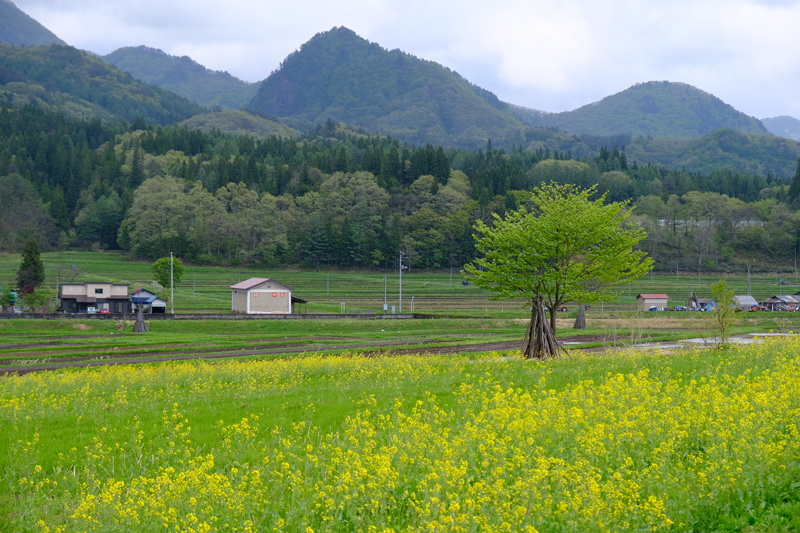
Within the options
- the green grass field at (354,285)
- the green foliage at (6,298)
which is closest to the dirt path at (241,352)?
the green grass field at (354,285)

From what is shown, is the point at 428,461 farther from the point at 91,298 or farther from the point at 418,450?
the point at 91,298

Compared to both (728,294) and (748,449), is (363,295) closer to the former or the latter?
(728,294)

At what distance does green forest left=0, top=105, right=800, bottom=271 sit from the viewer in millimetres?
137625

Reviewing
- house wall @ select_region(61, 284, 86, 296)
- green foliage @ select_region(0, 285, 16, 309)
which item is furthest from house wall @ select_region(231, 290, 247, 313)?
green foliage @ select_region(0, 285, 16, 309)

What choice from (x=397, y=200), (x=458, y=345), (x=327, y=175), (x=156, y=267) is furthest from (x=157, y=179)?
(x=458, y=345)

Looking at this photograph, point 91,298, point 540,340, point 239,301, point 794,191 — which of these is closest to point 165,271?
point 91,298

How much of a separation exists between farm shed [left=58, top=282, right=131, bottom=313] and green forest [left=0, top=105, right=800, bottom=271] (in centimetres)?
5460

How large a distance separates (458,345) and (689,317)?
41.8 metres

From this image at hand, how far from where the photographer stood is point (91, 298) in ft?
260

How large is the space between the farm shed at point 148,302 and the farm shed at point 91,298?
91 centimetres

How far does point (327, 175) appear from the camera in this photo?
170 m

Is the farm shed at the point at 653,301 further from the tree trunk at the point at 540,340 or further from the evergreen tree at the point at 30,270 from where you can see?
the evergreen tree at the point at 30,270

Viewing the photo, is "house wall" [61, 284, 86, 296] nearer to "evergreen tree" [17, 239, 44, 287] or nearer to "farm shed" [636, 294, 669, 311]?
"evergreen tree" [17, 239, 44, 287]

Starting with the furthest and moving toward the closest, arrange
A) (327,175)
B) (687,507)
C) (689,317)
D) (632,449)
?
(327,175)
(689,317)
(632,449)
(687,507)
